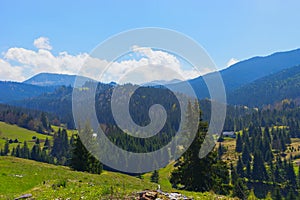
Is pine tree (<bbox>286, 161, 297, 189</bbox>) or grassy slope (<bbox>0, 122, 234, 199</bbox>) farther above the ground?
grassy slope (<bbox>0, 122, 234, 199</bbox>)

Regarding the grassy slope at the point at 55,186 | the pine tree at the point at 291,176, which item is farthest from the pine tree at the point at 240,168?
the grassy slope at the point at 55,186

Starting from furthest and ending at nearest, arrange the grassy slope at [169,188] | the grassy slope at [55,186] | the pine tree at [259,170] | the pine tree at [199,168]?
the pine tree at [259,170], the pine tree at [199,168], the grassy slope at [169,188], the grassy slope at [55,186]

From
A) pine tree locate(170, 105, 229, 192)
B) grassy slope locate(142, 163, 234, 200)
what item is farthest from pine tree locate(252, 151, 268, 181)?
pine tree locate(170, 105, 229, 192)

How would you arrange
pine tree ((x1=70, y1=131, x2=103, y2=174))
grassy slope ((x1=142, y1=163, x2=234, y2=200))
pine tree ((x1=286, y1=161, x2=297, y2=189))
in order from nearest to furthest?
grassy slope ((x1=142, y1=163, x2=234, y2=200))
pine tree ((x1=70, y1=131, x2=103, y2=174))
pine tree ((x1=286, y1=161, x2=297, y2=189))

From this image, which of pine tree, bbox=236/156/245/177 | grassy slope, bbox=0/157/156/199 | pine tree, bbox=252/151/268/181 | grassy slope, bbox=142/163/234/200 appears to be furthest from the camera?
pine tree, bbox=236/156/245/177

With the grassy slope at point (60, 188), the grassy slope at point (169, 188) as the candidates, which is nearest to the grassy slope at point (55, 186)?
the grassy slope at point (60, 188)

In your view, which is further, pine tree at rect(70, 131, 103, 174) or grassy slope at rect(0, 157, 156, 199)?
pine tree at rect(70, 131, 103, 174)

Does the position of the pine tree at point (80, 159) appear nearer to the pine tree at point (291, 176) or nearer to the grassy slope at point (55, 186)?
the grassy slope at point (55, 186)

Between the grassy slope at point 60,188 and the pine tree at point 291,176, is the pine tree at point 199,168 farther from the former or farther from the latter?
the pine tree at point 291,176

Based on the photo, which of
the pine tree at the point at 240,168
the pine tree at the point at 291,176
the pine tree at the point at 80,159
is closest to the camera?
the pine tree at the point at 80,159

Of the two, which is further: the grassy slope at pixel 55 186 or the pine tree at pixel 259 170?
the pine tree at pixel 259 170

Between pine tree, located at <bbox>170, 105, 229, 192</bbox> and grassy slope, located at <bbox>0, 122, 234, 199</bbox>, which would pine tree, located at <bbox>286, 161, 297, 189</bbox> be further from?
grassy slope, located at <bbox>0, 122, 234, 199</bbox>

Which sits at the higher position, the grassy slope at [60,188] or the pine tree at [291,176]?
the grassy slope at [60,188]

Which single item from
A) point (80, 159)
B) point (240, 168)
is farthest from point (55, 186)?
point (240, 168)
